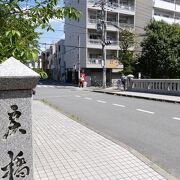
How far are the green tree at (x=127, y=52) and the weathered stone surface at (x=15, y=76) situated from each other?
3864 cm

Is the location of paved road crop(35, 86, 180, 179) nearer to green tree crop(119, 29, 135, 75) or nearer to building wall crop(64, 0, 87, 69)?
green tree crop(119, 29, 135, 75)

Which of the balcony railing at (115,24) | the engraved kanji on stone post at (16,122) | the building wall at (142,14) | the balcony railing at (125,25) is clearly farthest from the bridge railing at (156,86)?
the building wall at (142,14)

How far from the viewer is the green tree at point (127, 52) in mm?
42528

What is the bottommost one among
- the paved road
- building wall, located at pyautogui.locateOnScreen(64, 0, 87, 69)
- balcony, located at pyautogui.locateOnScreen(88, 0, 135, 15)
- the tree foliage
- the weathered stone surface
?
the paved road

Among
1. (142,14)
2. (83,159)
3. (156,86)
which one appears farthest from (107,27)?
(83,159)

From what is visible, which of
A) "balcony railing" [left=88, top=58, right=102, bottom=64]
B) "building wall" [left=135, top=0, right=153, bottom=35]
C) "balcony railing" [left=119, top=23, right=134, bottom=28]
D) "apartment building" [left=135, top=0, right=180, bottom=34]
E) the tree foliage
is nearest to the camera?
the tree foliage

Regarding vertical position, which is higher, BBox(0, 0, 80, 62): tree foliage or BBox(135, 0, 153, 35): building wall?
BBox(135, 0, 153, 35): building wall

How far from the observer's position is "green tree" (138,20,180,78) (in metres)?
38.8

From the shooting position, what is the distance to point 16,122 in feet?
12.7

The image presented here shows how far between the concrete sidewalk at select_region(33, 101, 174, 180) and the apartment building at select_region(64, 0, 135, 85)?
3863 cm

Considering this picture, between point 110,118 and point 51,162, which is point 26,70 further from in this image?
point 110,118

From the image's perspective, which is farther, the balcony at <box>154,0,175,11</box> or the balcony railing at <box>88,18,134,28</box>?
the balcony at <box>154,0,175,11</box>

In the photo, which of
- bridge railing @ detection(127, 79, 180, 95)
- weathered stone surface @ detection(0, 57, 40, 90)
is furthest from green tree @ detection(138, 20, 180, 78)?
weathered stone surface @ detection(0, 57, 40, 90)

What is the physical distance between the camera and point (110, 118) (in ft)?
43.4
